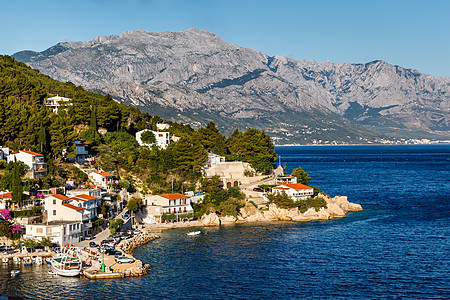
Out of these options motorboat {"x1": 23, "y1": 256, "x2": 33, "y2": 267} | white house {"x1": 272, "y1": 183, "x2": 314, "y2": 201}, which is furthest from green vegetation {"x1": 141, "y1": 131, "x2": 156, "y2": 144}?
motorboat {"x1": 23, "y1": 256, "x2": 33, "y2": 267}

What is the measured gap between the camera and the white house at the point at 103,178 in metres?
102

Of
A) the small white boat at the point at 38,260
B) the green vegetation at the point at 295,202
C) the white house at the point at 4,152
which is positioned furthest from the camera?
the green vegetation at the point at 295,202

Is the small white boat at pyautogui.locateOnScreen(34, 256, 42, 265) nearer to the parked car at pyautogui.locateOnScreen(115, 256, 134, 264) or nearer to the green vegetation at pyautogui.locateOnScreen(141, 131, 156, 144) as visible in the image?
the parked car at pyautogui.locateOnScreen(115, 256, 134, 264)

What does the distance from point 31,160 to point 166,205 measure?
24793 mm

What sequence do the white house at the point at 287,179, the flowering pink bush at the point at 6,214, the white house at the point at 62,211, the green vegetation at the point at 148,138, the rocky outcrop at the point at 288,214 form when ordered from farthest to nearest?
the green vegetation at the point at 148,138 → the white house at the point at 287,179 → the rocky outcrop at the point at 288,214 → the white house at the point at 62,211 → the flowering pink bush at the point at 6,214

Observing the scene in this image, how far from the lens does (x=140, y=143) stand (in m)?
130

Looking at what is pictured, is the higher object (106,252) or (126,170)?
(126,170)

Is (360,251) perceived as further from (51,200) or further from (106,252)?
(51,200)

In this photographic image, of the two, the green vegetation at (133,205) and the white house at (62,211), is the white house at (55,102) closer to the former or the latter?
the green vegetation at (133,205)

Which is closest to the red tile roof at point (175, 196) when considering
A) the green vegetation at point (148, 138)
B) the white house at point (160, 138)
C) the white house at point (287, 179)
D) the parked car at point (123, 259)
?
the white house at point (287, 179)

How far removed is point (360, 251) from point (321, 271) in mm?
13129

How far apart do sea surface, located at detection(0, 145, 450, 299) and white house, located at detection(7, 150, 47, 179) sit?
2455cm

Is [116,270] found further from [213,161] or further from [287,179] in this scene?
[287,179]

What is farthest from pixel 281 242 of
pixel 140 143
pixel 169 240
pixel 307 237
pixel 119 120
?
pixel 119 120
